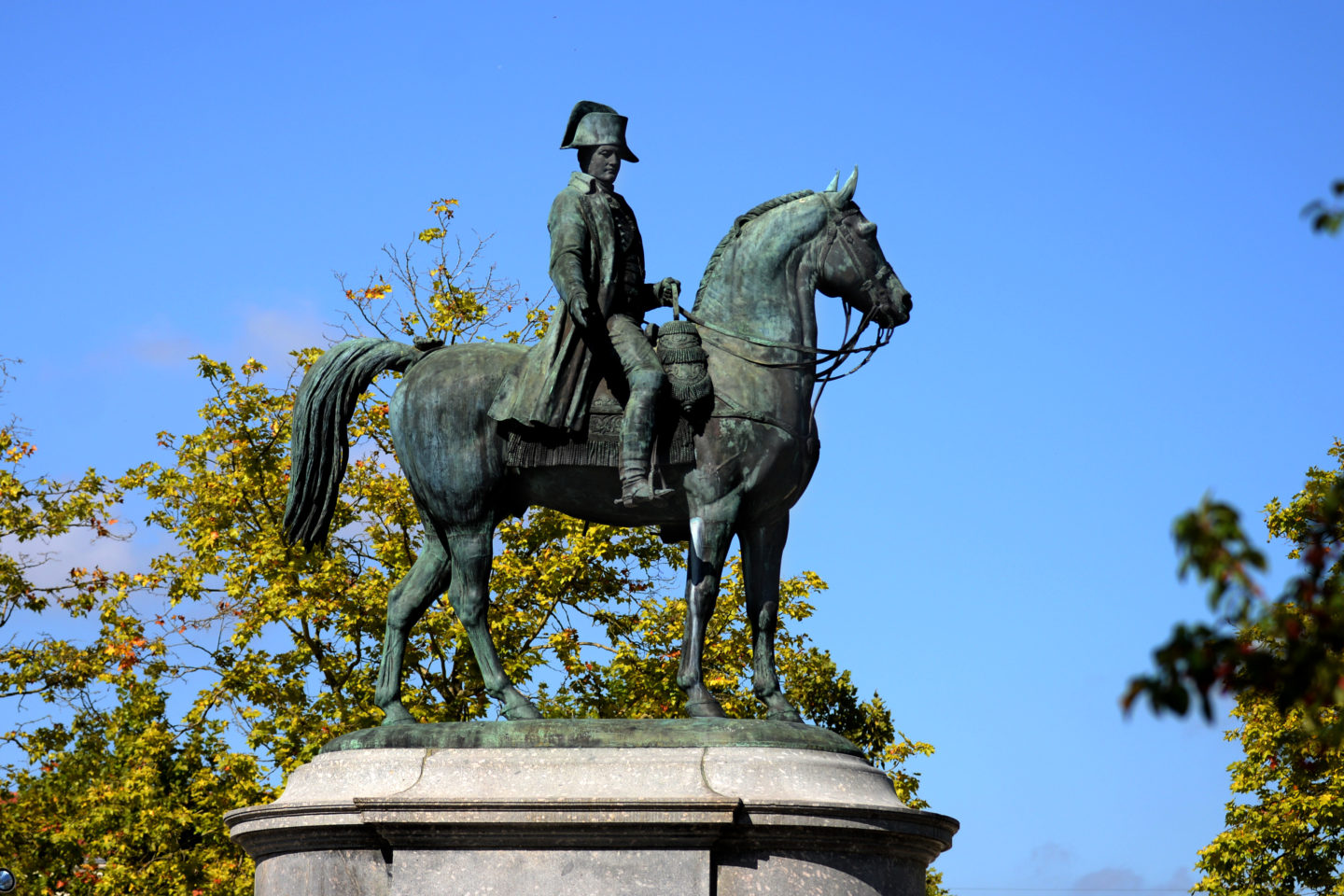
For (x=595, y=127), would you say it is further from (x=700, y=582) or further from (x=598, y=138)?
(x=700, y=582)

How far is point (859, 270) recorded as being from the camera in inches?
394

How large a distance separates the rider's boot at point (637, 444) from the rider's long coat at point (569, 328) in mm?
419

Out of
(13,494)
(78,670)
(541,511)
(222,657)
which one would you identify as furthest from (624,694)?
(13,494)

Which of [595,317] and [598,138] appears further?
[598,138]

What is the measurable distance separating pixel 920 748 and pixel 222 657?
9.92 meters

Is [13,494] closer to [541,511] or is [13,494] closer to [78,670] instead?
[78,670]

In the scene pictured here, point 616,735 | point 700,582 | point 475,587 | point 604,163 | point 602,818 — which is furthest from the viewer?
point 604,163

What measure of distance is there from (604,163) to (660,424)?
1.66m

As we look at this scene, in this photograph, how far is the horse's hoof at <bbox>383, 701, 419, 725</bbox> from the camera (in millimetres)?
9641

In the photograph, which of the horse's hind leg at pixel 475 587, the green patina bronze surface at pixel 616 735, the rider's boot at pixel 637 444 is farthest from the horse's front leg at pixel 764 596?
the horse's hind leg at pixel 475 587

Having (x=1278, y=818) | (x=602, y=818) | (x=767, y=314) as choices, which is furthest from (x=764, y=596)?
(x=1278, y=818)

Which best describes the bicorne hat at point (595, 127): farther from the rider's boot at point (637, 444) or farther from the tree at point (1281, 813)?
the tree at point (1281, 813)

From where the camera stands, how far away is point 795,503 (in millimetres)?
9789

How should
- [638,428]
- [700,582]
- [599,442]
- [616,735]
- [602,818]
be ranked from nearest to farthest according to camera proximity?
1. [602,818]
2. [616,735]
3. [638,428]
4. [700,582]
5. [599,442]
